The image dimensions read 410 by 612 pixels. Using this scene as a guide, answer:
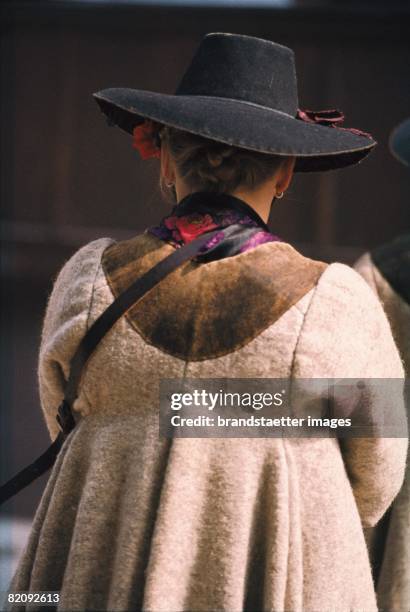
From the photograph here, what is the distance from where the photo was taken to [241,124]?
2.23 meters

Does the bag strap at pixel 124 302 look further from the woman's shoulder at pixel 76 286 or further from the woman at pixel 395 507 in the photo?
the woman at pixel 395 507

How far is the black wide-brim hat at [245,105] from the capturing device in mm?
2217

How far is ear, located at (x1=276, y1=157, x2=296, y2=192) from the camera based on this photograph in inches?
92.1

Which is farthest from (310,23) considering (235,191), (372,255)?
(235,191)

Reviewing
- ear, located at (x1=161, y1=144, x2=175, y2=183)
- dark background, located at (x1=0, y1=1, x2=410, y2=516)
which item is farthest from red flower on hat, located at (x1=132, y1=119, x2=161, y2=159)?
dark background, located at (x1=0, y1=1, x2=410, y2=516)

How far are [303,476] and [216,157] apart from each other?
64 cm

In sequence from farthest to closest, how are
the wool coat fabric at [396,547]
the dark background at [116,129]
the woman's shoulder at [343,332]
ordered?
the dark background at [116,129], the wool coat fabric at [396,547], the woman's shoulder at [343,332]

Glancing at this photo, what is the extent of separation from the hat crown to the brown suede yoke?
1.10ft

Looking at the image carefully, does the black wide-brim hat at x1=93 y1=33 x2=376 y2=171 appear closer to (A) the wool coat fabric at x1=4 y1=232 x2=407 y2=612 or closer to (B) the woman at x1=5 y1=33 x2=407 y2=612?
(B) the woman at x1=5 y1=33 x2=407 y2=612

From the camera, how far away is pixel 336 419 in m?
2.25

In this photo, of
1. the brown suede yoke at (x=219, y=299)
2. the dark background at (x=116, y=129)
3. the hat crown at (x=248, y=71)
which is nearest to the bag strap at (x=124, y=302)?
the brown suede yoke at (x=219, y=299)

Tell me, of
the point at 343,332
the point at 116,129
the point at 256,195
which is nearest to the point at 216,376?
the point at 343,332

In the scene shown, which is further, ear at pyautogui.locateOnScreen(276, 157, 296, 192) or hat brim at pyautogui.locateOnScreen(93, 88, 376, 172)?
ear at pyautogui.locateOnScreen(276, 157, 296, 192)

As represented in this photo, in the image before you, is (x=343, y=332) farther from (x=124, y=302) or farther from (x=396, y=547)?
(x=396, y=547)
